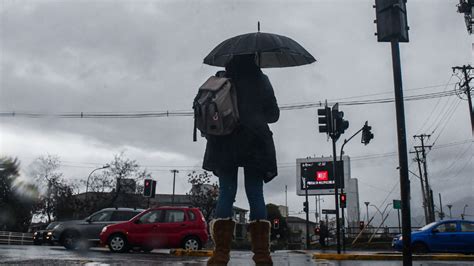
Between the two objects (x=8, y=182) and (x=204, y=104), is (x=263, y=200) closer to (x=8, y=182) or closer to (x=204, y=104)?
(x=204, y=104)

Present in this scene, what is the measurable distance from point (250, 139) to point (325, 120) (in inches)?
436

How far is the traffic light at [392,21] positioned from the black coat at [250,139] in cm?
104

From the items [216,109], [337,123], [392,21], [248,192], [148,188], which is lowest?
[248,192]

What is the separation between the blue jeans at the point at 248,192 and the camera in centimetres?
366

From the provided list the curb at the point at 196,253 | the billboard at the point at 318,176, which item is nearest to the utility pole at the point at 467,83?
the billboard at the point at 318,176

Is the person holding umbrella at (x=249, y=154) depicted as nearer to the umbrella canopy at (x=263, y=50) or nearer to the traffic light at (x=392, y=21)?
the umbrella canopy at (x=263, y=50)

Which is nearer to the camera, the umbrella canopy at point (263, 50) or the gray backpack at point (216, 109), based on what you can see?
the gray backpack at point (216, 109)

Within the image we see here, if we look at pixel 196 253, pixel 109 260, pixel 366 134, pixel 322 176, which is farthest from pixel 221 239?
pixel 322 176

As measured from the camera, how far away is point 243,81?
12.8 ft

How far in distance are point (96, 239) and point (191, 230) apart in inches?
172

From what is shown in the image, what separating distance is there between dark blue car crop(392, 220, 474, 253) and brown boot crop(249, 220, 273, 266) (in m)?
15.2

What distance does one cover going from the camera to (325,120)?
14.4 meters

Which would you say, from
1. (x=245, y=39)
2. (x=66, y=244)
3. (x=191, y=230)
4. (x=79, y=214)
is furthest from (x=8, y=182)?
(x=245, y=39)

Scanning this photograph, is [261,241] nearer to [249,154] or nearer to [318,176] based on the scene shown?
[249,154]
